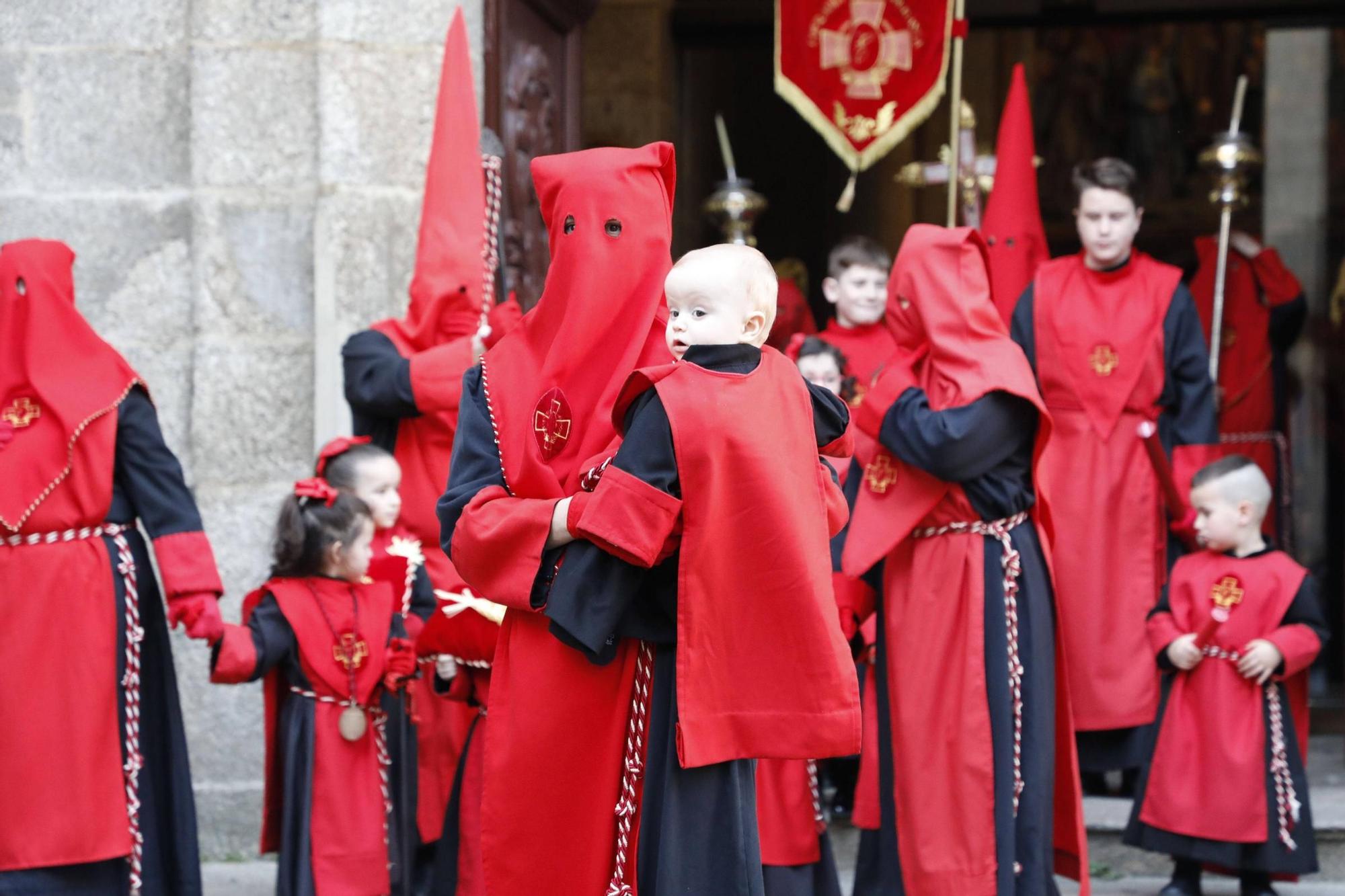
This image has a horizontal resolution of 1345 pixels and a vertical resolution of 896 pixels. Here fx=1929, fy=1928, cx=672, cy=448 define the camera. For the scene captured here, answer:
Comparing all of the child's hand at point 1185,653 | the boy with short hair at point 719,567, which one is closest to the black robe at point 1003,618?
the child's hand at point 1185,653

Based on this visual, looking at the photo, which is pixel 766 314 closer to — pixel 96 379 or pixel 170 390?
pixel 96 379

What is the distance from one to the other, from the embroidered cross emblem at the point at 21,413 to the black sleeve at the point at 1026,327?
3.03 metres

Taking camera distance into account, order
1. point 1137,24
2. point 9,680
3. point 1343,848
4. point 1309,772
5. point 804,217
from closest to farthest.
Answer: point 9,680, point 1343,848, point 1309,772, point 1137,24, point 804,217

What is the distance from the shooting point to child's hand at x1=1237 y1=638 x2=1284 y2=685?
510 cm

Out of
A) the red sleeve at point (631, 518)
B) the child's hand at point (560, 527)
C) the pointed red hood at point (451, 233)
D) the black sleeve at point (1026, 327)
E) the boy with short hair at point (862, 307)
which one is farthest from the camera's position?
the boy with short hair at point (862, 307)

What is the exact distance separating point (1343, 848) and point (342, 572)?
9.95 feet

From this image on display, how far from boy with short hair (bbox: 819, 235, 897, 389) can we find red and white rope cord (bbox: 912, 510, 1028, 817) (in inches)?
61.2

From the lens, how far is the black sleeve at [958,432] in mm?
4645

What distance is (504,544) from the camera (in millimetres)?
3334

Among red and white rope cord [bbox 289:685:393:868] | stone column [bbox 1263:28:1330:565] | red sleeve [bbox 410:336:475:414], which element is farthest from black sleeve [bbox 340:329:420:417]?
stone column [bbox 1263:28:1330:565]

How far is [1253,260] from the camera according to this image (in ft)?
25.9

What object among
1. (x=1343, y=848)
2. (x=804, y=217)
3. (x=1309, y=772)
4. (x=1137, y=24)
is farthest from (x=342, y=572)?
(x=804, y=217)

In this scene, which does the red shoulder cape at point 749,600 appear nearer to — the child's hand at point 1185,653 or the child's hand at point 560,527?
the child's hand at point 560,527

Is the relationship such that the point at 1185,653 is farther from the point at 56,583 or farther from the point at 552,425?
the point at 56,583
